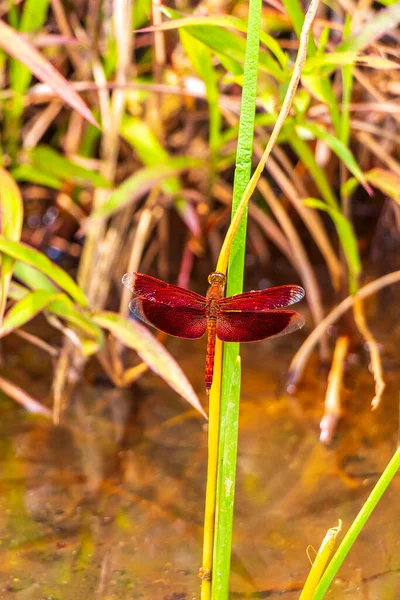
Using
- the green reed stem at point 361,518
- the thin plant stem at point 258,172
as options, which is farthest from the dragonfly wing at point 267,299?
the green reed stem at point 361,518

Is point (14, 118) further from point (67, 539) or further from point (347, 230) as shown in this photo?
point (67, 539)

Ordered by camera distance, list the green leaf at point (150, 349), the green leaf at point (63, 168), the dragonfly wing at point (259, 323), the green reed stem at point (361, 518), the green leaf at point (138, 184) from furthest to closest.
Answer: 1. the green leaf at point (63, 168)
2. the green leaf at point (138, 184)
3. the green leaf at point (150, 349)
4. the dragonfly wing at point (259, 323)
5. the green reed stem at point (361, 518)

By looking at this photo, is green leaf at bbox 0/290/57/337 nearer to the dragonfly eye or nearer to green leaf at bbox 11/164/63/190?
the dragonfly eye

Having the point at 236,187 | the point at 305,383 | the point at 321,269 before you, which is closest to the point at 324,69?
the point at 236,187

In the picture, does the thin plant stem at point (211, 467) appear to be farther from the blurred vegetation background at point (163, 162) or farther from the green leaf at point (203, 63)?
the green leaf at point (203, 63)

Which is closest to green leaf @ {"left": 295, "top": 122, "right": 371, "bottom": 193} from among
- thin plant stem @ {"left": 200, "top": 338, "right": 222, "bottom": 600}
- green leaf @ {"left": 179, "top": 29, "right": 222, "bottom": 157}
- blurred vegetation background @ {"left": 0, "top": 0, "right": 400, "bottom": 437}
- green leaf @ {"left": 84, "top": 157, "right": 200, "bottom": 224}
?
blurred vegetation background @ {"left": 0, "top": 0, "right": 400, "bottom": 437}
